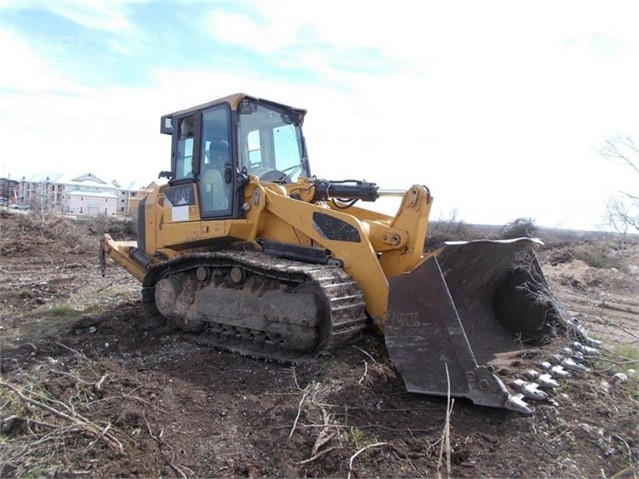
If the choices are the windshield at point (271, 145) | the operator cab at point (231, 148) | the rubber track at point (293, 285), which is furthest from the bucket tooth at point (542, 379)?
the windshield at point (271, 145)

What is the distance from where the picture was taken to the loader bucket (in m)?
3.89

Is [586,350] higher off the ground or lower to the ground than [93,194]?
lower

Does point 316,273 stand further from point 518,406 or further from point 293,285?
point 518,406

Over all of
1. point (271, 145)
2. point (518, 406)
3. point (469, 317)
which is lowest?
point (518, 406)

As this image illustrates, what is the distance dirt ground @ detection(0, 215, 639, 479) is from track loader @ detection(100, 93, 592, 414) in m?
0.21

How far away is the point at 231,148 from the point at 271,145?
31.9 inches

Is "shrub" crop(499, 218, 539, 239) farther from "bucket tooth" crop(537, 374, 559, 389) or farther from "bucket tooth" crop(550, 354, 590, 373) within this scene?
"bucket tooth" crop(537, 374, 559, 389)

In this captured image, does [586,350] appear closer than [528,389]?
No

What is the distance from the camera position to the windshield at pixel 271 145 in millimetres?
6402

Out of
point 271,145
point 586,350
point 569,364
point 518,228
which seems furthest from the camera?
point 518,228

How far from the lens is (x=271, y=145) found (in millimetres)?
6871

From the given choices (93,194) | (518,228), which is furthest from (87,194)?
(518,228)

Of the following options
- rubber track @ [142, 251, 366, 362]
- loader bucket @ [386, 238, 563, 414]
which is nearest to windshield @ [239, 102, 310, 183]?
rubber track @ [142, 251, 366, 362]

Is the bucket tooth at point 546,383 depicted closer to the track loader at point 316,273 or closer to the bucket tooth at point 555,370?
the track loader at point 316,273
